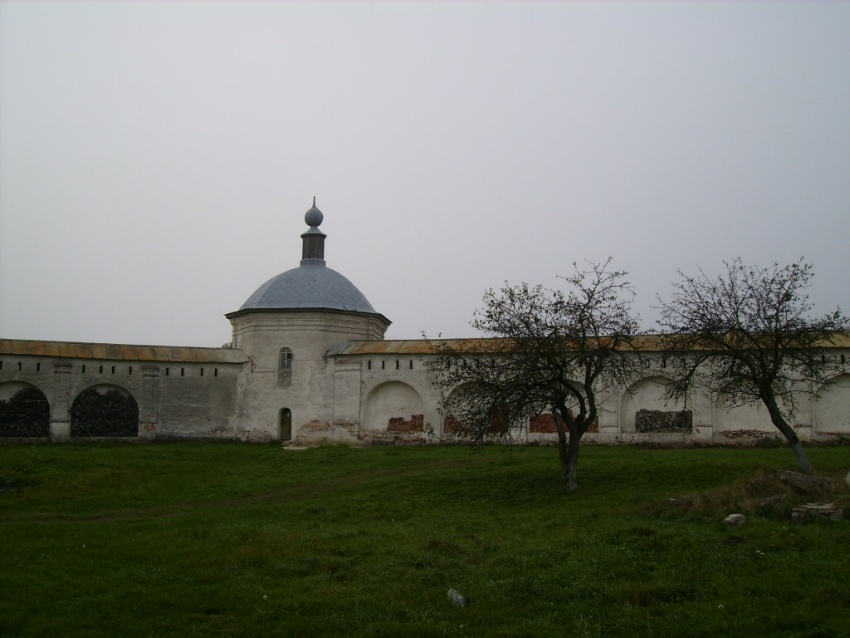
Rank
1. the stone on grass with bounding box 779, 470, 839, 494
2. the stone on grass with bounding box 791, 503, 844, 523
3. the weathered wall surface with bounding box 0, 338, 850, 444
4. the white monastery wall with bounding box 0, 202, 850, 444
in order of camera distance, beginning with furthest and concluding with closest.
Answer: the weathered wall surface with bounding box 0, 338, 850, 444 → the white monastery wall with bounding box 0, 202, 850, 444 → the stone on grass with bounding box 779, 470, 839, 494 → the stone on grass with bounding box 791, 503, 844, 523

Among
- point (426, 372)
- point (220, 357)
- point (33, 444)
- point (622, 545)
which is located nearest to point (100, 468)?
point (33, 444)

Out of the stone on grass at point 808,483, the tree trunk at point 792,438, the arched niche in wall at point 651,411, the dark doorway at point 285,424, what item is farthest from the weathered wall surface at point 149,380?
the stone on grass at point 808,483

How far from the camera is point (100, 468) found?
2258 centimetres

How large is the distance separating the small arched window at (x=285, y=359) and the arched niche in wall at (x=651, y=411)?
12.1 metres

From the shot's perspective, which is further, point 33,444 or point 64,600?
point 33,444

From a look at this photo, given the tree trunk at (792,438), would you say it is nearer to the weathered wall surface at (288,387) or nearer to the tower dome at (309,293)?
the weathered wall surface at (288,387)

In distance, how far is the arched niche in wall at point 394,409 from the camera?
2967 cm

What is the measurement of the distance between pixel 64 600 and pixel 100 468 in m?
13.6

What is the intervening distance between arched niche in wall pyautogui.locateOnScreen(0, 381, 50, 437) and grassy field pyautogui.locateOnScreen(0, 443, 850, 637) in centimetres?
793

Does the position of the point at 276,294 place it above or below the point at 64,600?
above

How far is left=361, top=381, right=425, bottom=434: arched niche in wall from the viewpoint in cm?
2967

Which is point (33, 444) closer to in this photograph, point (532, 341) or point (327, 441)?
point (327, 441)

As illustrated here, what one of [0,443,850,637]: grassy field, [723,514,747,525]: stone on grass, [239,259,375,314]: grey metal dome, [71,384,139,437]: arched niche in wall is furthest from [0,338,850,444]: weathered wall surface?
[723,514,747,525]: stone on grass

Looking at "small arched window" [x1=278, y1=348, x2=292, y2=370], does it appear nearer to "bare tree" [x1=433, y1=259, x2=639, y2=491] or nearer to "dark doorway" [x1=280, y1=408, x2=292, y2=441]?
"dark doorway" [x1=280, y1=408, x2=292, y2=441]
